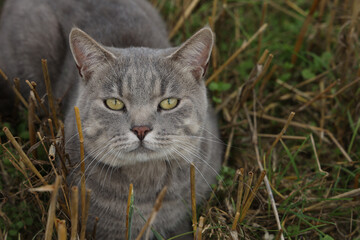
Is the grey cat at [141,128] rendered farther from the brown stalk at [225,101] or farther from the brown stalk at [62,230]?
the brown stalk at [225,101]

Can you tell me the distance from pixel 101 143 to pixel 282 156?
121cm

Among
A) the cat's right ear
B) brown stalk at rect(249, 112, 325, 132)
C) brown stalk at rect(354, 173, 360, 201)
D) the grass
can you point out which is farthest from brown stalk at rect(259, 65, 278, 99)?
the cat's right ear

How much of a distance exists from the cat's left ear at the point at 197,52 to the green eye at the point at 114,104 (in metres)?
0.33

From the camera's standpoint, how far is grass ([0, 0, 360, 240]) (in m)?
1.97

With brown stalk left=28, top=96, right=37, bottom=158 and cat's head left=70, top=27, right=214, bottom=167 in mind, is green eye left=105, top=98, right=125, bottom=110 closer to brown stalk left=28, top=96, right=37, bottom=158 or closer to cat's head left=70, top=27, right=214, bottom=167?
cat's head left=70, top=27, right=214, bottom=167

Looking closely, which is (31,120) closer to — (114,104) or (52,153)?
(52,153)

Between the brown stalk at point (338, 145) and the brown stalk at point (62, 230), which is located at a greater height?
the brown stalk at point (62, 230)

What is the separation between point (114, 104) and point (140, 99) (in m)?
0.13

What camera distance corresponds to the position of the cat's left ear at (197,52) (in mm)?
1793

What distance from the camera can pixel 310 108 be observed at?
280cm

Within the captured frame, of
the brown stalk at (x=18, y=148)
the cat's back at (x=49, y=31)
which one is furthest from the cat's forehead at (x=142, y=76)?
the cat's back at (x=49, y=31)

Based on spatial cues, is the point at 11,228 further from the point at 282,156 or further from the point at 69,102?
the point at 282,156

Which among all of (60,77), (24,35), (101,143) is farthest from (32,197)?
(24,35)

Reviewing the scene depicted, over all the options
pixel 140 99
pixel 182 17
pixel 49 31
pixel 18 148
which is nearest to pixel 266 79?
pixel 182 17
